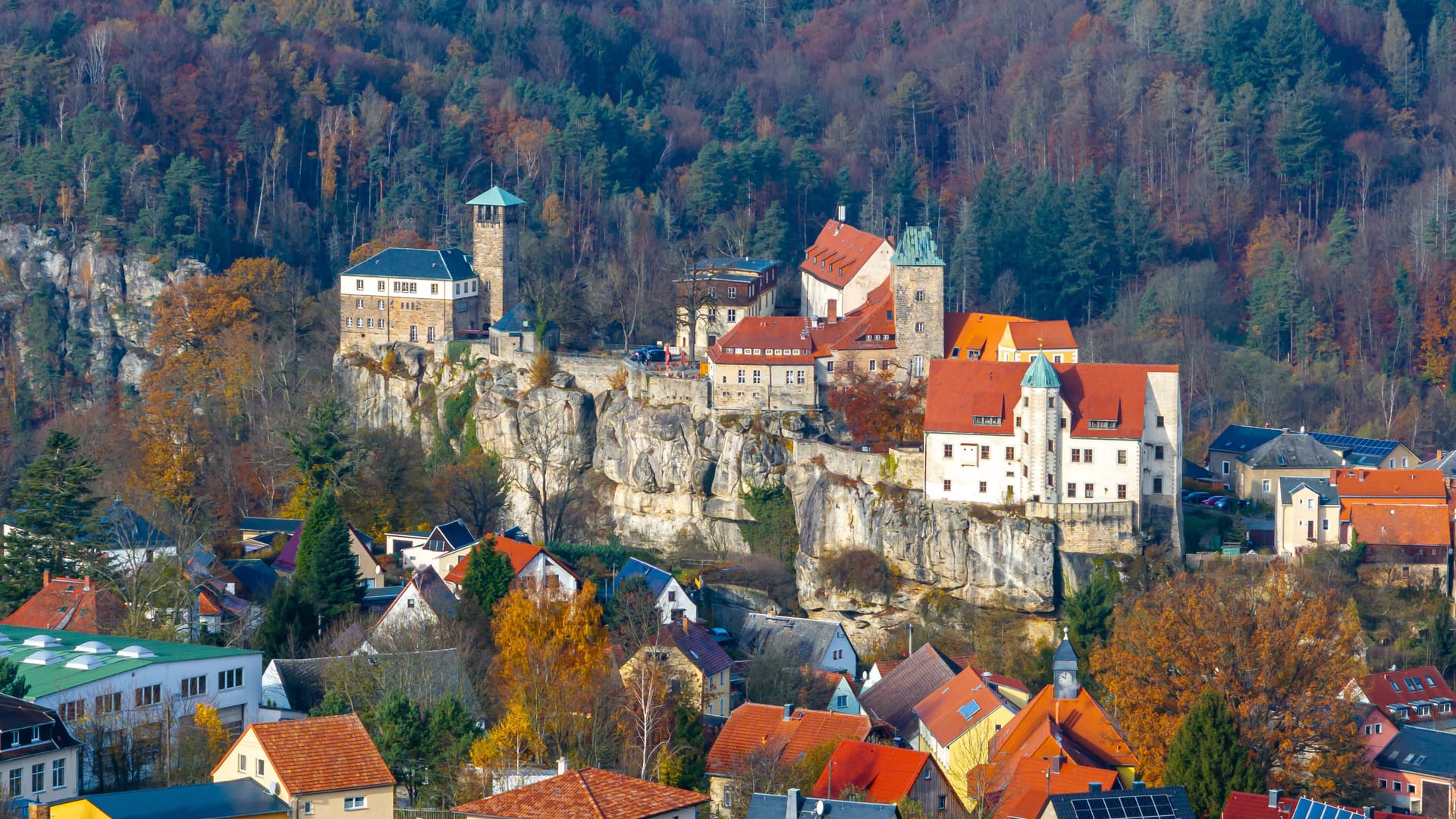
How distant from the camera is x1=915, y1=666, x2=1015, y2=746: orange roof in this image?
65.0 m

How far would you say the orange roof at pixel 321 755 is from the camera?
5022 cm

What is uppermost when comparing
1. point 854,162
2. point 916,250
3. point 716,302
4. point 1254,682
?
point 854,162

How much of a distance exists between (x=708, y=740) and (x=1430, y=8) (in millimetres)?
80166

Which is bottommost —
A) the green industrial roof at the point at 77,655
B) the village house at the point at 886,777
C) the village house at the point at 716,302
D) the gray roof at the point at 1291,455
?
the village house at the point at 886,777

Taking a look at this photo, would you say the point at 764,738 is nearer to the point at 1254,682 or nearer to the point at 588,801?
the point at 1254,682

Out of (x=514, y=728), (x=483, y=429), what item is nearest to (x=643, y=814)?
(x=514, y=728)

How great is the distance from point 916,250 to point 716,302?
8.06 meters

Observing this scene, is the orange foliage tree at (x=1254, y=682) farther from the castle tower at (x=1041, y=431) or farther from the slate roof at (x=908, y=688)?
the castle tower at (x=1041, y=431)

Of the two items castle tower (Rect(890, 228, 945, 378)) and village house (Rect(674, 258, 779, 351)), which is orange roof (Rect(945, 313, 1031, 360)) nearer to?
castle tower (Rect(890, 228, 945, 378))

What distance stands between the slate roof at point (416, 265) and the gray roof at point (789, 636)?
747 inches

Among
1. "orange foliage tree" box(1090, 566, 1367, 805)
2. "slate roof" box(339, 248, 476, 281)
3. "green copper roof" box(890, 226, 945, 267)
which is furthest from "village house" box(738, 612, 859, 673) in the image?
"slate roof" box(339, 248, 476, 281)

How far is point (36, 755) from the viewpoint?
5256 cm

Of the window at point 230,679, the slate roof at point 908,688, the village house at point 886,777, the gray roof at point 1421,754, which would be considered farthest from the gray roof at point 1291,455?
the window at point 230,679

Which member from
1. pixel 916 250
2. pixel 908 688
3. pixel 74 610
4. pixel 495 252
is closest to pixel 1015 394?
pixel 916 250
